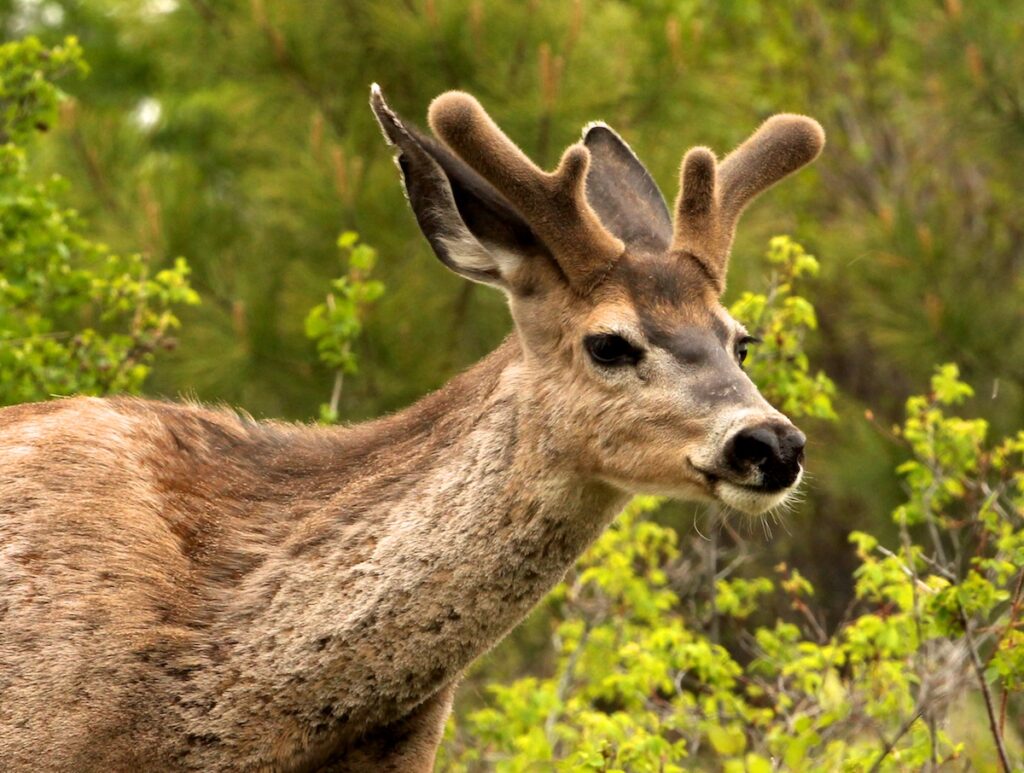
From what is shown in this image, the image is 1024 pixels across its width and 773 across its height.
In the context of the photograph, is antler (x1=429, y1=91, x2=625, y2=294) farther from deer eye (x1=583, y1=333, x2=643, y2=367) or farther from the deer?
deer eye (x1=583, y1=333, x2=643, y2=367)

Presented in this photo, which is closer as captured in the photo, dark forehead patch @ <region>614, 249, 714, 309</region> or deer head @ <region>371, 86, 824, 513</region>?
deer head @ <region>371, 86, 824, 513</region>

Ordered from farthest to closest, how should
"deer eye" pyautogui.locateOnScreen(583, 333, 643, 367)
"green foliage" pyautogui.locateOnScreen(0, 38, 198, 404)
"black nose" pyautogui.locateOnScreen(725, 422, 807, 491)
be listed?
1. "green foliage" pyautogui.locateOnScreen(0, 38, 198, 404)
2. "deer eye" pyautogui.locateOnScreen(583, 333, 643, 367)
3. "black nose" pyautogui.locateOnScreen(725, 422, 807, 491)

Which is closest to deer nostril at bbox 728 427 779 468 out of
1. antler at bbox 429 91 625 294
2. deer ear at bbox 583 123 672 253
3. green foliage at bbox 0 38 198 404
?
antler at bbox 429 91 625 294

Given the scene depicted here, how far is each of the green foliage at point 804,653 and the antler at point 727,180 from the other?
1448mm

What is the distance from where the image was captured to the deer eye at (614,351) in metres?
6.46

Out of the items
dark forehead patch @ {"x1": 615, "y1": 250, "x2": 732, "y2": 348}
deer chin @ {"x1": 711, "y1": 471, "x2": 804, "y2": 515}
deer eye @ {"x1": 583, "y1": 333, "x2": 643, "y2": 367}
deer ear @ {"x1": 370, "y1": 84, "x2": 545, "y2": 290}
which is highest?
deer ear @ {"x1": 370, "y1": 84, "x2": 545, "y2": 290}

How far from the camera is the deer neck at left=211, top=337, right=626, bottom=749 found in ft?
20.2

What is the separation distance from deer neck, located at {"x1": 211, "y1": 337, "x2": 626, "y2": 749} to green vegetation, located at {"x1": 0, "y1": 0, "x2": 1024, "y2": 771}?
0.99 metres

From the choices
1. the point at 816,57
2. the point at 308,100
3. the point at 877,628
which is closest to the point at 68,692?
the point at 877,628

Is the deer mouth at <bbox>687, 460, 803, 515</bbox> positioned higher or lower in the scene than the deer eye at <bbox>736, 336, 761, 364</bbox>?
lower

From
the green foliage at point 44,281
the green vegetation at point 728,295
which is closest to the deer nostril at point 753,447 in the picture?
the green vegetation at point 728,295

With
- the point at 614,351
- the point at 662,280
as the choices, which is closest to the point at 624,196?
the point at 662,280

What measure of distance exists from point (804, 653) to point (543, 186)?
4.90 meters

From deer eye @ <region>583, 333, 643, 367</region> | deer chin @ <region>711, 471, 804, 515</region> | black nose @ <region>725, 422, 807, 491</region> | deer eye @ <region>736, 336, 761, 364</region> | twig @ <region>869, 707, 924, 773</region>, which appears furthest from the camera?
twig @ <region>869, 707, 924, 773</region>
